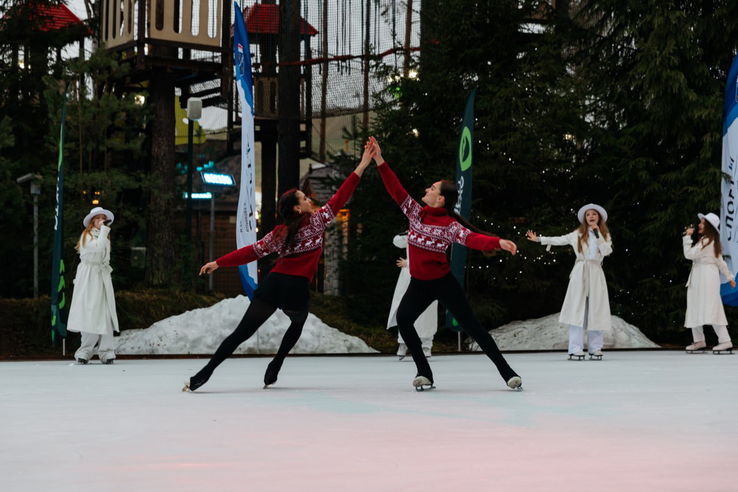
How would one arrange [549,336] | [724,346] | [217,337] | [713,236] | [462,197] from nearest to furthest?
[462,197] < [724,346] < [713,236] < [217,337] < [549,336]

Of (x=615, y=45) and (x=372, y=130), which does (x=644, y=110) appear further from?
(x=372, y=130)

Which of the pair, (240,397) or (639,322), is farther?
(639,322)

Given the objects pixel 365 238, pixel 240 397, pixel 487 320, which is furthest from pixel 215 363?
pixel 487 320

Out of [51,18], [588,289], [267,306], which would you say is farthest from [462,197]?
[51,18]

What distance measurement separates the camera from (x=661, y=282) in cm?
1825

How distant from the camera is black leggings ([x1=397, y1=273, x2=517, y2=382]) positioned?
738 centimetres

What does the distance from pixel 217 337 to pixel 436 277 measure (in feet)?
26.0

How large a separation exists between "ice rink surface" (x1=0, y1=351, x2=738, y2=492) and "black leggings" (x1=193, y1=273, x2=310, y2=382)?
35 centimetres

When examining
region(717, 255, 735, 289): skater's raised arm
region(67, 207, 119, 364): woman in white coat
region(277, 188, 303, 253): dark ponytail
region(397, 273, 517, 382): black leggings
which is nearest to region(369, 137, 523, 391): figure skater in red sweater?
region(397, 273, 517, 382): black leggings

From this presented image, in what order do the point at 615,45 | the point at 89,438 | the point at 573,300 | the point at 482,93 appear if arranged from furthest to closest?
the point at 615,45 < the point at 482,93 < the point at 573,300 < the point at 89,438

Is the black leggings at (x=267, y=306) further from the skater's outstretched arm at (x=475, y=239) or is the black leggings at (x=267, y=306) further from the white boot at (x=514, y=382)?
the white boot at (x=514, y=382)

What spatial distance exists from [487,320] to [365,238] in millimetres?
3004

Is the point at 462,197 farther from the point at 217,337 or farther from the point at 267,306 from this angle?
the point at 267,306

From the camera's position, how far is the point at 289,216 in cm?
763
